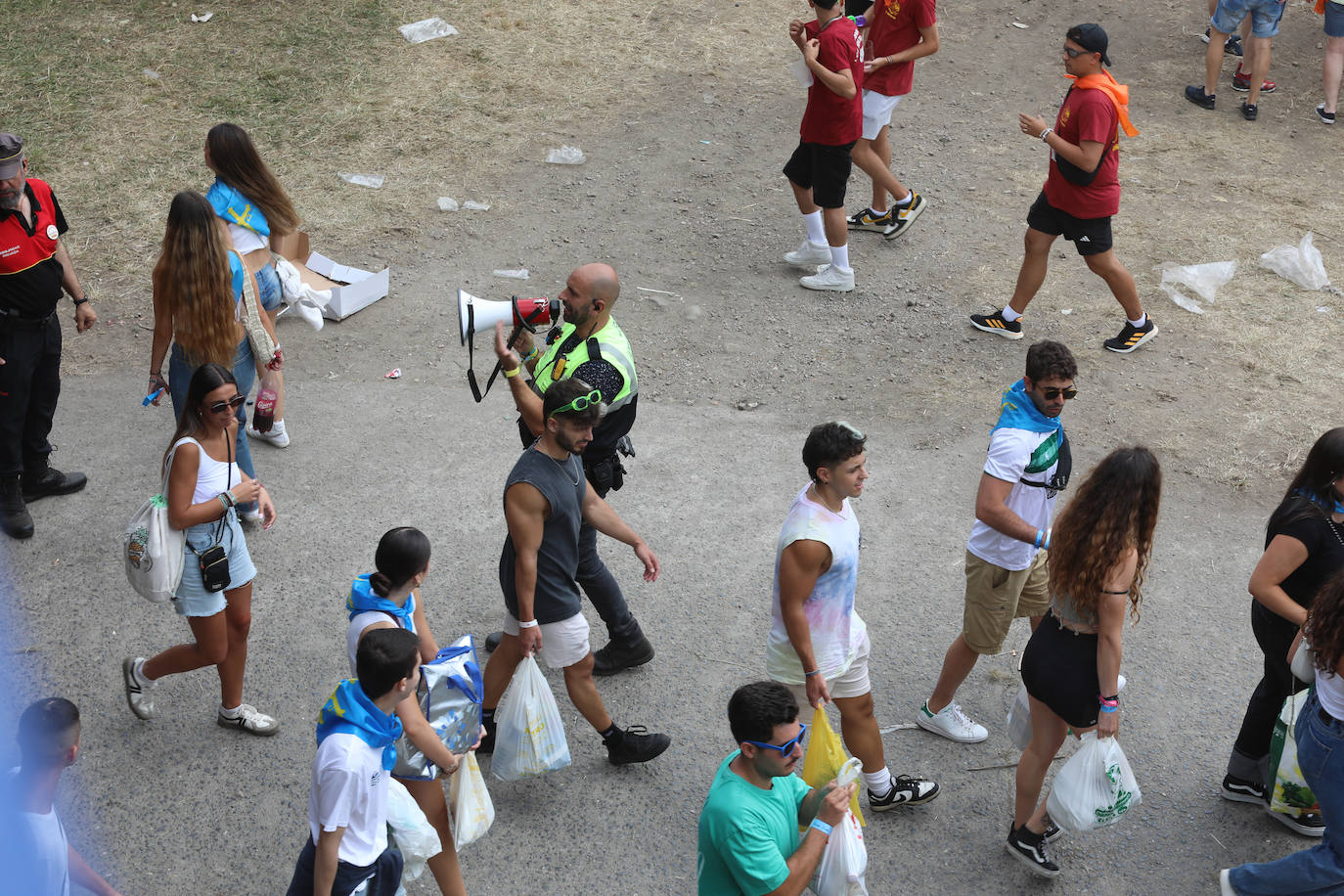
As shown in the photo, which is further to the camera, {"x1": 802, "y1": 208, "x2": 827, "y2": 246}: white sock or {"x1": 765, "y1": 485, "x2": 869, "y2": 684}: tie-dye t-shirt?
{"x1": 802, "y1": 208, "x2": 827, "y2": 246}: white sock

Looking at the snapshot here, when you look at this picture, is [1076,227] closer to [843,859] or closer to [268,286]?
[268,286]

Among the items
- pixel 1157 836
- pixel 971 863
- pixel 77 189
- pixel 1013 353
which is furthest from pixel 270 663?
pixel 77 189

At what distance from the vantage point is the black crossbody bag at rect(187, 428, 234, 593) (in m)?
4.09

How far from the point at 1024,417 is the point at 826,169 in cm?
385

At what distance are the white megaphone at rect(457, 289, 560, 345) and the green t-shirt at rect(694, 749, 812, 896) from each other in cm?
222

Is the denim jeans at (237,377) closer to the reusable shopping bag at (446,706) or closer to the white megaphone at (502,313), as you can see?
the white megaphone at (502,313)

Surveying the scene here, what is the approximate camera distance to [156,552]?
3992 millimetres

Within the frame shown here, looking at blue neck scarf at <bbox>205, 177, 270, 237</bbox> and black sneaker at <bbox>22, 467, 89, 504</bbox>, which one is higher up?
blue neck scarf at <bbox>205, 177, 270, 237</bbox>

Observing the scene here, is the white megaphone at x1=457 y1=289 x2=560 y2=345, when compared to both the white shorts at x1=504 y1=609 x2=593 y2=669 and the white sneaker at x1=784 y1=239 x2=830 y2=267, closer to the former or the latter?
the white shorts at x1=504 y1=609 x2=593 y2=669

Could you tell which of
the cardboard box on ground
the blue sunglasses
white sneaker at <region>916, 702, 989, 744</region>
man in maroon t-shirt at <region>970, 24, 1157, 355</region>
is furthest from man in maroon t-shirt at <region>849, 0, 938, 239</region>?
the blue sunglasses

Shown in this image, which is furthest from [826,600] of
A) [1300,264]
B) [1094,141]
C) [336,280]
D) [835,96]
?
[1300,264]

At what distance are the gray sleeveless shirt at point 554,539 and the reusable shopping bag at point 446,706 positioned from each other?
52 cm

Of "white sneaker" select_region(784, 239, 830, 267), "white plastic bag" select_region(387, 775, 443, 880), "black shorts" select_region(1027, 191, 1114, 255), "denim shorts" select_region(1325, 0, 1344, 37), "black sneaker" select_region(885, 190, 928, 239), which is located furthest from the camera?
"denim shorts" select_region(1325, 0, 1344, 37)

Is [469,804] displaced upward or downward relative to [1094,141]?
downward
